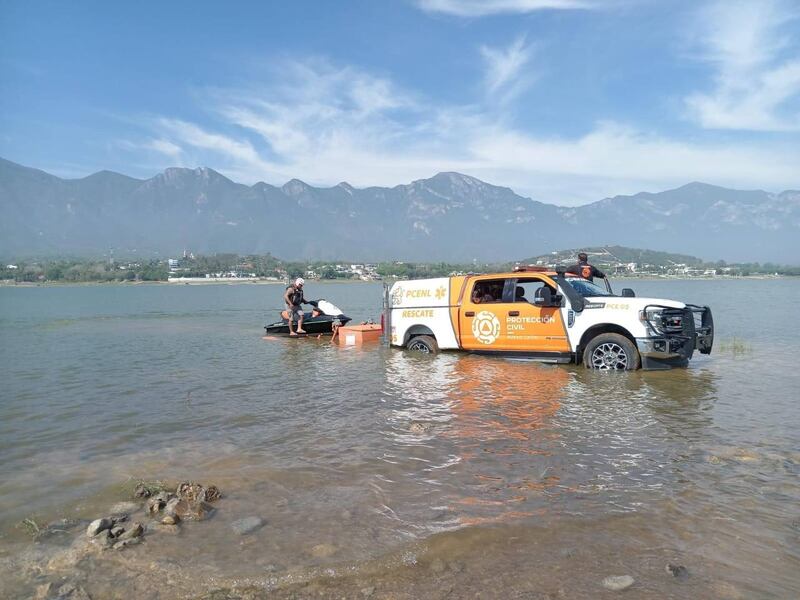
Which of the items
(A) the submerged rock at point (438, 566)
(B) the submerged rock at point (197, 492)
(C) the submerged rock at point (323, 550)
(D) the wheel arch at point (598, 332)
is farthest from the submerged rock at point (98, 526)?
(D) the wheel arch at point (598, 332)

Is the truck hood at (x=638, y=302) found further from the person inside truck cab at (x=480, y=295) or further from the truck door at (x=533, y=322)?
the person inside truck cab at (x=480, y=295)

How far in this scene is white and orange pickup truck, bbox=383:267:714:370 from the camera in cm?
1059

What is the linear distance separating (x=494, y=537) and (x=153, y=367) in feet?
35.4

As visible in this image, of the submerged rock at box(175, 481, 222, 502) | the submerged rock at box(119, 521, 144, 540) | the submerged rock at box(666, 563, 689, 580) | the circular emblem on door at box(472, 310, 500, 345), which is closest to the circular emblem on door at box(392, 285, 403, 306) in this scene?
the circular emblem on door at box(472, 310, 500, 345)

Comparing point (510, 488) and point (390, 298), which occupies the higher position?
point (390, 298)

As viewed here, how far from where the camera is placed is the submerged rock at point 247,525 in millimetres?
4367

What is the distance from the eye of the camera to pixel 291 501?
4.95m

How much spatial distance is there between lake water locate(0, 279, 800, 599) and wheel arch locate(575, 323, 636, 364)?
426 mm

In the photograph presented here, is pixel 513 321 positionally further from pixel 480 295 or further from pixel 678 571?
pixel 678 571

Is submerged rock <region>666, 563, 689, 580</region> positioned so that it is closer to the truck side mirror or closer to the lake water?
the lake water

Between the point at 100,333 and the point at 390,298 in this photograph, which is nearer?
the point at 390,298

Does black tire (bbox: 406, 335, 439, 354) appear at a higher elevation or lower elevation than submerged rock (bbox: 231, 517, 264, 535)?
higher

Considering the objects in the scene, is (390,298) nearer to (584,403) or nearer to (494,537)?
(584,403)

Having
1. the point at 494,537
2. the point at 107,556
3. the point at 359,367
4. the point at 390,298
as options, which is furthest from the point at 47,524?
the point at 390,298
